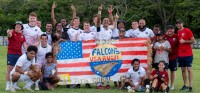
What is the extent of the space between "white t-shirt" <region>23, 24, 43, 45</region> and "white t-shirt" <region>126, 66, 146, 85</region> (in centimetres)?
266

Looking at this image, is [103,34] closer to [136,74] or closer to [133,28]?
[133,28]

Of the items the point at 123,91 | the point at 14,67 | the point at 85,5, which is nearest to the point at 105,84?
the point at 123,91

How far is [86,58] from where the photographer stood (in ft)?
37.6

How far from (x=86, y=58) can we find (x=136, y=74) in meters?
1.56

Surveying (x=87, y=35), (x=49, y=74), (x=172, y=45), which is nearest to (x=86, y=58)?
(x=87, y=35)

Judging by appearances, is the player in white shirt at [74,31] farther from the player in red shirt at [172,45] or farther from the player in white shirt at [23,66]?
the player in red shirt at [172,45]

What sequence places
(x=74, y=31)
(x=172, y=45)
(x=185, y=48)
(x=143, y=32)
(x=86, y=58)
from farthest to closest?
(x=74, y=31), (x=143, y=32), (x=86, y=58), (x=172, y=45), (x=185, y=48)

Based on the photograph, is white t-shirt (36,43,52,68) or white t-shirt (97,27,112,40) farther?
white t-shirt (97,27,112,40)

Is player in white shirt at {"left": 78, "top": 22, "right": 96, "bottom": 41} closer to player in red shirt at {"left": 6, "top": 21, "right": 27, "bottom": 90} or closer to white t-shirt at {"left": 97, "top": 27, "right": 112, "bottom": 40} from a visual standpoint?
white t-shirt at {"left": 97, "top": 27, "right": 112, "bottom": 40}

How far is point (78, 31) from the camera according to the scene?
38.4 ft

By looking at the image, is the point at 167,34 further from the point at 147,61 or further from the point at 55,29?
the point at 55,29

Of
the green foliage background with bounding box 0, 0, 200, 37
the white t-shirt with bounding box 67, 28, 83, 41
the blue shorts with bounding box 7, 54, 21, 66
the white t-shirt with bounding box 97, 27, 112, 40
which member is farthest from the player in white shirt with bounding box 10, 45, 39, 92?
the green foliage background with bounding box 0, 0, 200, 37

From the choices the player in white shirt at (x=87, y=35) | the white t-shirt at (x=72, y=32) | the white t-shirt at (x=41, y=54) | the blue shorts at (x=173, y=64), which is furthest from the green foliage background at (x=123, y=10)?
the white t-shirt at (x=41, y=54)

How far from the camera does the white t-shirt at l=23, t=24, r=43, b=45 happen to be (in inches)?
436
